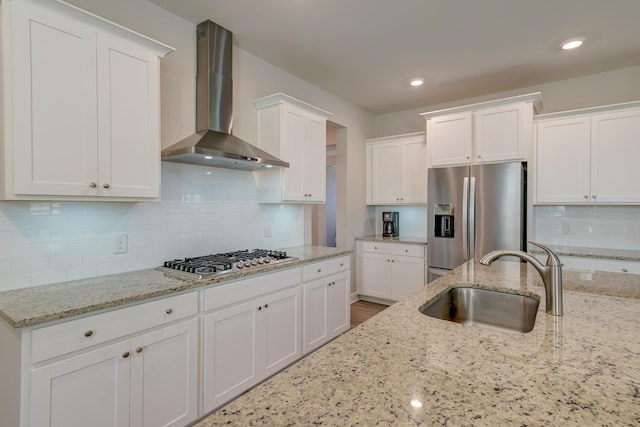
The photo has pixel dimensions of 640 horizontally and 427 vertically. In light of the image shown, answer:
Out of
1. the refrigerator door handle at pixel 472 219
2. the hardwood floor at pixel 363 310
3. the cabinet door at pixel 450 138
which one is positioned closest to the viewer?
the refrigerator door handle at pixel 472 219

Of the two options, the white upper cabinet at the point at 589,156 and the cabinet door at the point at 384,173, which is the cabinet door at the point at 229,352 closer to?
the cabinet door at the point at 384,173

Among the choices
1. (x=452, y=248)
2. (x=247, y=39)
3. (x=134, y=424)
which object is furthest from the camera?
(x=452, y=248)

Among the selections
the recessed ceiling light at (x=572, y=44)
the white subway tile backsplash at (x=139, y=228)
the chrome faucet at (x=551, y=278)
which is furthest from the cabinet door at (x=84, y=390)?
the recessed ceiling light at (x=572, y=44)

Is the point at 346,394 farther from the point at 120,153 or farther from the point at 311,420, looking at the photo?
the point at 120,153

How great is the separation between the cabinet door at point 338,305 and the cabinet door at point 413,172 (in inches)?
67.6

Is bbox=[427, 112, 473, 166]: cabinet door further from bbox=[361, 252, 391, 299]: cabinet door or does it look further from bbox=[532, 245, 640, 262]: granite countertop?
bbox=[361, 252, 391, 299]: cabinet door

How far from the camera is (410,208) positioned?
4.72 m

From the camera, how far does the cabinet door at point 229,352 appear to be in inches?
76.7

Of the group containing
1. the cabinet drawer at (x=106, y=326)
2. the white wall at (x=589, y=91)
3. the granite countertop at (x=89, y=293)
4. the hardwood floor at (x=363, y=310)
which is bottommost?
the hardwood floor at (x=363, y=310)

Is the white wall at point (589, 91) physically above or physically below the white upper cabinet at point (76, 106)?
above

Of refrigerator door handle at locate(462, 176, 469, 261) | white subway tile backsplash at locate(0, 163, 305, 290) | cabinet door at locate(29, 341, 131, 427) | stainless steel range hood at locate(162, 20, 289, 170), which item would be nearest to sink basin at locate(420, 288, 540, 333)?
cabinet door at locate(29, 341, 131, 427)

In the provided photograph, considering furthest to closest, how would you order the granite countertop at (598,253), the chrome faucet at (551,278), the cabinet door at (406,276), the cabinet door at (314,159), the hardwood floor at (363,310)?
the cabinet door at (406,276) → the hardwood floor at (363,310) → the cabinet door at (314,159) → the granite countertop at (598,253) → the chrome faucet at (551,278)

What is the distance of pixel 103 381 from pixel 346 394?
1377mm

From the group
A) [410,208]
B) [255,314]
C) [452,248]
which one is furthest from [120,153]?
[410,208]
